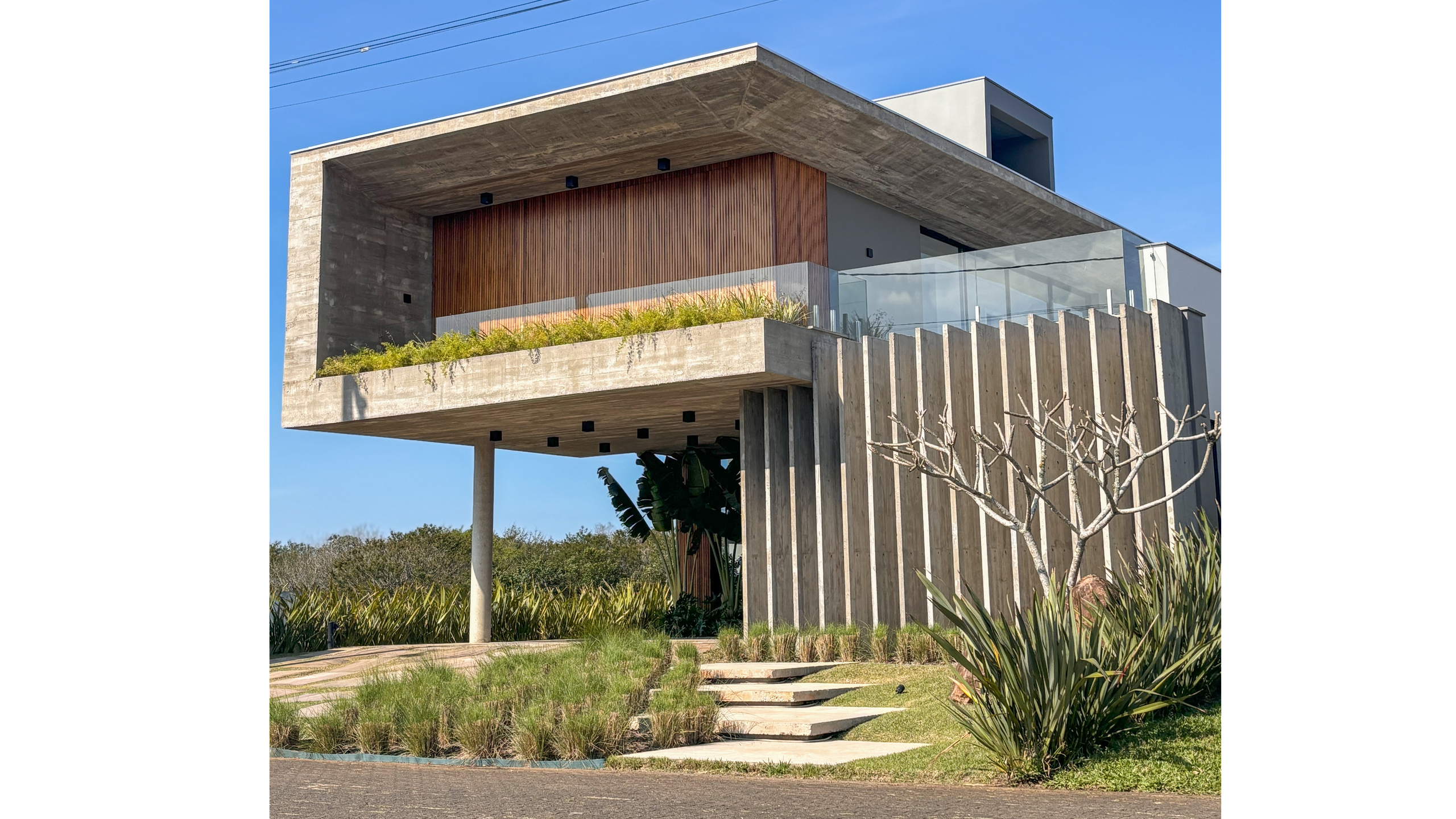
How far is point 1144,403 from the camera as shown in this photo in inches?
583

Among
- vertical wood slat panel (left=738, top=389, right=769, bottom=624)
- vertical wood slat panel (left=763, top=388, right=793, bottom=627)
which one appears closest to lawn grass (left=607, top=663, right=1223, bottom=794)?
vertical wood slat panel (left=763, top=388, right=793, bottom=627)

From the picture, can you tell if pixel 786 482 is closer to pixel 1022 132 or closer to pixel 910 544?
pixel 910 544

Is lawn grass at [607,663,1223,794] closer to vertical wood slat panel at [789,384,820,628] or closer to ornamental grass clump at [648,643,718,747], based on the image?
ornamental grass clump at [648,643,718,747]

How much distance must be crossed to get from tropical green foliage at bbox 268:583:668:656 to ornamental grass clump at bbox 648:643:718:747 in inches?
413

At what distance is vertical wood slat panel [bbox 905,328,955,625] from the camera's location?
15688 millimetres

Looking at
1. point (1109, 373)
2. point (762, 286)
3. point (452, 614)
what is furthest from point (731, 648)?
point (452, 614)

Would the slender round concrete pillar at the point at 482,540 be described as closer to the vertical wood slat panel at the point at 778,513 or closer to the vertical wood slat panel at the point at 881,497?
the vertical wood slat panel at the point at 778,513

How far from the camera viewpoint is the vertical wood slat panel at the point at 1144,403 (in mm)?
14375

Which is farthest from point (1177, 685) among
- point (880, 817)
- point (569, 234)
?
point (569, 234)

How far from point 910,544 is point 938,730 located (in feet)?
22.0

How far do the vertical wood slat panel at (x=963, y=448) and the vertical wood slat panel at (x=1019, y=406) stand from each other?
1.51ft

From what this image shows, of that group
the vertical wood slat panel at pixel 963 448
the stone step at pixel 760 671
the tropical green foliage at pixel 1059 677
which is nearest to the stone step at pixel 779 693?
the stone step at pixel 760 671

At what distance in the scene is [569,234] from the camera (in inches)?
845
